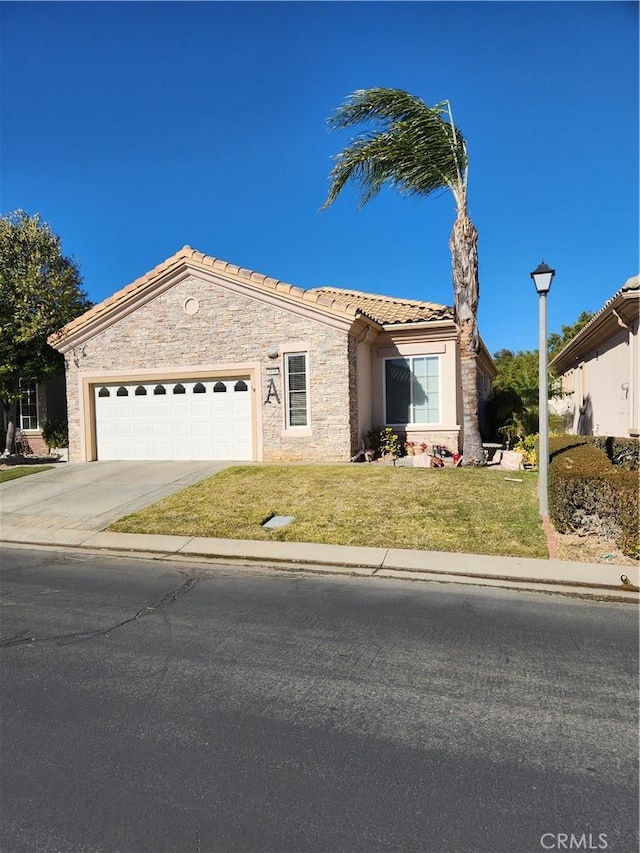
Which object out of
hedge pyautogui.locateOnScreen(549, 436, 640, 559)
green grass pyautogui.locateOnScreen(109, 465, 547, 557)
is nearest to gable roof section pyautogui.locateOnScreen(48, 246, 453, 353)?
green grass pyautogui.locateOnScreen(109, 465, 547, 557)

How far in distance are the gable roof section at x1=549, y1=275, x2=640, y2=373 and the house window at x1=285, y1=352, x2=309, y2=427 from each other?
7189mm

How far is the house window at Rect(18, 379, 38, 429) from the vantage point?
18.5 meters

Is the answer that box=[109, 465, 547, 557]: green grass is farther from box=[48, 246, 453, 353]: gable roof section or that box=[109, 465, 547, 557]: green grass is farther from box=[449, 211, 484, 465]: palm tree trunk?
box=[48, 246, 453, 353]: gable roof section

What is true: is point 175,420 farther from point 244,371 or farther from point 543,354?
point 543,354

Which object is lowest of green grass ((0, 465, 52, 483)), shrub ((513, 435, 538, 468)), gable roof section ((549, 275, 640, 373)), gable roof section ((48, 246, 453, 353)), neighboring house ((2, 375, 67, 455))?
green grass ((0, 465, 52, 483))

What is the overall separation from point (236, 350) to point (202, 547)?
7.57 metres

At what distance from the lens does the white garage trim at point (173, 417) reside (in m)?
14.6

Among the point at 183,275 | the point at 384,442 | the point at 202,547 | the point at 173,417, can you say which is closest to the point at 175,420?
the point at 173,417

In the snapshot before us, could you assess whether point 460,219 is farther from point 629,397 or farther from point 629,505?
point 629,505

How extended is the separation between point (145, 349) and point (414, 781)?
14.3 metres

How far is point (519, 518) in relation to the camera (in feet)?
27.0

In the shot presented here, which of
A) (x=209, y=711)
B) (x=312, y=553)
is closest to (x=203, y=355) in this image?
(x=312, y=553)

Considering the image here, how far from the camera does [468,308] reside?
40.8 feet

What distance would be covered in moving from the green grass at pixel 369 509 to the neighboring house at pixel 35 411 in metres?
9.85
